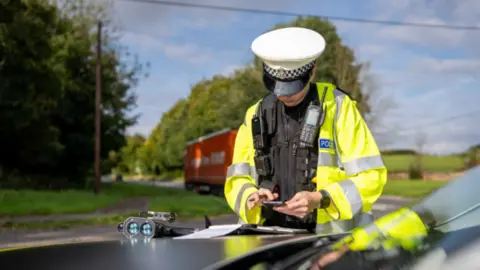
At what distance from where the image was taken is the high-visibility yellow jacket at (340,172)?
7.63 feet

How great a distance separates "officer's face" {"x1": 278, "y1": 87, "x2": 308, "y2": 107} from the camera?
2506mm

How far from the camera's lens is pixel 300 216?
2.31m

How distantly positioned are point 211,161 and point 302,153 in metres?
30.3

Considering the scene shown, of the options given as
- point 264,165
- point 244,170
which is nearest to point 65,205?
point 244,170

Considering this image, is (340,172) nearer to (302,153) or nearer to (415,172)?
(302,153)

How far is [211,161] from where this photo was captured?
32750 millimetres

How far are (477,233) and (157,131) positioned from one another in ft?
314

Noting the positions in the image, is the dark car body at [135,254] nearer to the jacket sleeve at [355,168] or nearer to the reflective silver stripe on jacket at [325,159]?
the jacket sleeve at [355,168]

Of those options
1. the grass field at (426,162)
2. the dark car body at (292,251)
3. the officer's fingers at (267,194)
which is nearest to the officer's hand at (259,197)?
the officer's fingers at (267,194)

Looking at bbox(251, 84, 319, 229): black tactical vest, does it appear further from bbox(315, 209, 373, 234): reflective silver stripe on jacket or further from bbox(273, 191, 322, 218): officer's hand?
bbox(273, 191, 322, 218): officer's hand

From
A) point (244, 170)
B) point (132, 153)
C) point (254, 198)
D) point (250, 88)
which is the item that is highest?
point (250, 88)

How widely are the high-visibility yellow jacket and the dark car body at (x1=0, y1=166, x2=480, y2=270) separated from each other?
446 mm

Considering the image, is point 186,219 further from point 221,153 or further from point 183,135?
point 183,135

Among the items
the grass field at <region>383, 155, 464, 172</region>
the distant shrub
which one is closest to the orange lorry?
the grass field at <region>383, 155, 464, 172</region>
